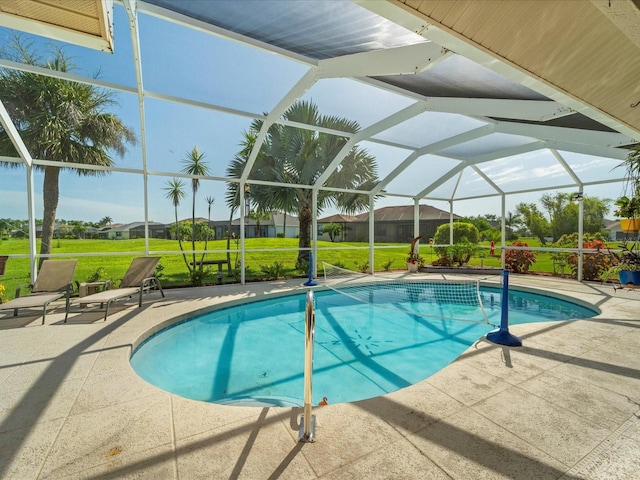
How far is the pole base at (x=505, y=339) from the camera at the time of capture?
167 inches

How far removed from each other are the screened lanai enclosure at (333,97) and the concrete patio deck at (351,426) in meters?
3.14

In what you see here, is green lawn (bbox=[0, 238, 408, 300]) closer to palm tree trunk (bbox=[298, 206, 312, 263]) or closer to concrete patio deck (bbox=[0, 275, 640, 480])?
palm tree trunk (bbox=[298, 206, 312, 263])

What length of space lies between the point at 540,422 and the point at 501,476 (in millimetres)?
905

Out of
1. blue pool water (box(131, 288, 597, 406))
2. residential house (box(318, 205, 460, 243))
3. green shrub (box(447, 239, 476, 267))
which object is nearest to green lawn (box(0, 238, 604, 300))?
residential house (box(318, 205, 460, 243))

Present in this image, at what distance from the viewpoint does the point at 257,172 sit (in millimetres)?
11352

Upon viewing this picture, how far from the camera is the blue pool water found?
13.7 feet

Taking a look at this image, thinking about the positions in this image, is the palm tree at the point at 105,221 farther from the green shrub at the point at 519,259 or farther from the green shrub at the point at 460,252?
the green shrub at the point at 519,259

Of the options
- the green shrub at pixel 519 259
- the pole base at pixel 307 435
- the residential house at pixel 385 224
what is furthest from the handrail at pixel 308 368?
the green shrub at pixel 519 259

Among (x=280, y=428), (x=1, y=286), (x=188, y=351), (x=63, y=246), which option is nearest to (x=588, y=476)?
(x=280, y=428)

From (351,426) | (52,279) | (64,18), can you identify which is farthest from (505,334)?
(52,279)

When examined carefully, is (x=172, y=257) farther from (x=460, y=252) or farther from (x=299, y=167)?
(x=460, y=252)

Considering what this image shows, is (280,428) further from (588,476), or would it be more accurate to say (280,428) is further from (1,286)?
(1,286)

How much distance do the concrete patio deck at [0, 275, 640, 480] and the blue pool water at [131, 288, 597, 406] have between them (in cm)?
111

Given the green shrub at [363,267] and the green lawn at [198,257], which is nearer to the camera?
the green lawn at [198,257]
